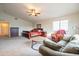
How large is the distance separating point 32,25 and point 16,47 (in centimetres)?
53

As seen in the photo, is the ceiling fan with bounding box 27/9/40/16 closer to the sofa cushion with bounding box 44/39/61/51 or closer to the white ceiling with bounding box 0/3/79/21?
the white ceiling with bounding box 0/3/79/21

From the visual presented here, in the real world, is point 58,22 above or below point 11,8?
below

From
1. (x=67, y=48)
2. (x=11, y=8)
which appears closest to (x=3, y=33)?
(x=11, y=8)

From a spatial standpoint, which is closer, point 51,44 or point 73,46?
point 73,46

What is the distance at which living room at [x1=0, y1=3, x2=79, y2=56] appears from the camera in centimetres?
283

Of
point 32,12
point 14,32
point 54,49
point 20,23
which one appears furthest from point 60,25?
point 14,32

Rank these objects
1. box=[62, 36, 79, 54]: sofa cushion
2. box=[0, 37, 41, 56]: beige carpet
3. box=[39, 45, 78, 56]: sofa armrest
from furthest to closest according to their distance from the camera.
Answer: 1. box=[0, 37, 41, 56]: beige carpet
2. box=[39, 45, 78, 56]: sofa armrest
3. box=[62, 36, 79, 54]: sofa cushion

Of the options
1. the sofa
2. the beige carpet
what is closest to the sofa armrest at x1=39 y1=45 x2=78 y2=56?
the sofa

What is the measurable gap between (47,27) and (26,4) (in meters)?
0.60

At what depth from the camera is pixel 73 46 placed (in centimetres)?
265

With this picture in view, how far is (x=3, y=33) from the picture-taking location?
2936 mm

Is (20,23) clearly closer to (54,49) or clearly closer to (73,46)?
(54,49)

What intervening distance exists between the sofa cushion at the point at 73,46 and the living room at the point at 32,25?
4.5 inches

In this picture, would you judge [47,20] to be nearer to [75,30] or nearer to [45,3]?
[45,3]
